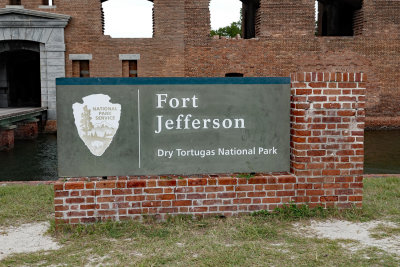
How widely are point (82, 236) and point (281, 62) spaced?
16821mm

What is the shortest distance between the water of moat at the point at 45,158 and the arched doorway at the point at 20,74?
430cm

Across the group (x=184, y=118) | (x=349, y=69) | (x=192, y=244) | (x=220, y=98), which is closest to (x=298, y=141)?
(x=220, y=98)

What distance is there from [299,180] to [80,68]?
1609 centimetres

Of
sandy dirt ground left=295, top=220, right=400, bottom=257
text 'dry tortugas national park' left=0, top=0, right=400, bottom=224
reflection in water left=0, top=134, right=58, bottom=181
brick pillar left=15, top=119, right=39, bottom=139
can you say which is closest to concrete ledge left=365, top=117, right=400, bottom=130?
reflection in water left=0, top=134, right=58, bottom=181

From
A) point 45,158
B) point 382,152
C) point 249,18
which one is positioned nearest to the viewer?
point 45,158

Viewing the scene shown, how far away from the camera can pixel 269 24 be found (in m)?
19.3

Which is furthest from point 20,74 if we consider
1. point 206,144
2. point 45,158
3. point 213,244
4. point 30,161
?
point 213,244

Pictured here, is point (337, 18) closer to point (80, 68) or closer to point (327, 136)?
point (80, 68)

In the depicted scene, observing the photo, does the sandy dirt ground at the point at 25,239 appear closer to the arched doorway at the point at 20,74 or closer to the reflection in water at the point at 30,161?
the reflection in water at the point at 30,161

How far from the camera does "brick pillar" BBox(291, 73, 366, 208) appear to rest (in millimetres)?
4586

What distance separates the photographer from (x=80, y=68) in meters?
18.9

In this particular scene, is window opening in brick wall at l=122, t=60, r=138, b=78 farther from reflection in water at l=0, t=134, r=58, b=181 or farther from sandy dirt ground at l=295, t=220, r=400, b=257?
sandy dirt ground at l=295, t=220, r=400, b=257

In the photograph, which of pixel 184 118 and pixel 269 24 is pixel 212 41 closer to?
pixel 269 24

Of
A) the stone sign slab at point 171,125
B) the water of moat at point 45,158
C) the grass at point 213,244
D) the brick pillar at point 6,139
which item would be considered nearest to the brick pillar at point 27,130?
the water of moat at point 45,158
